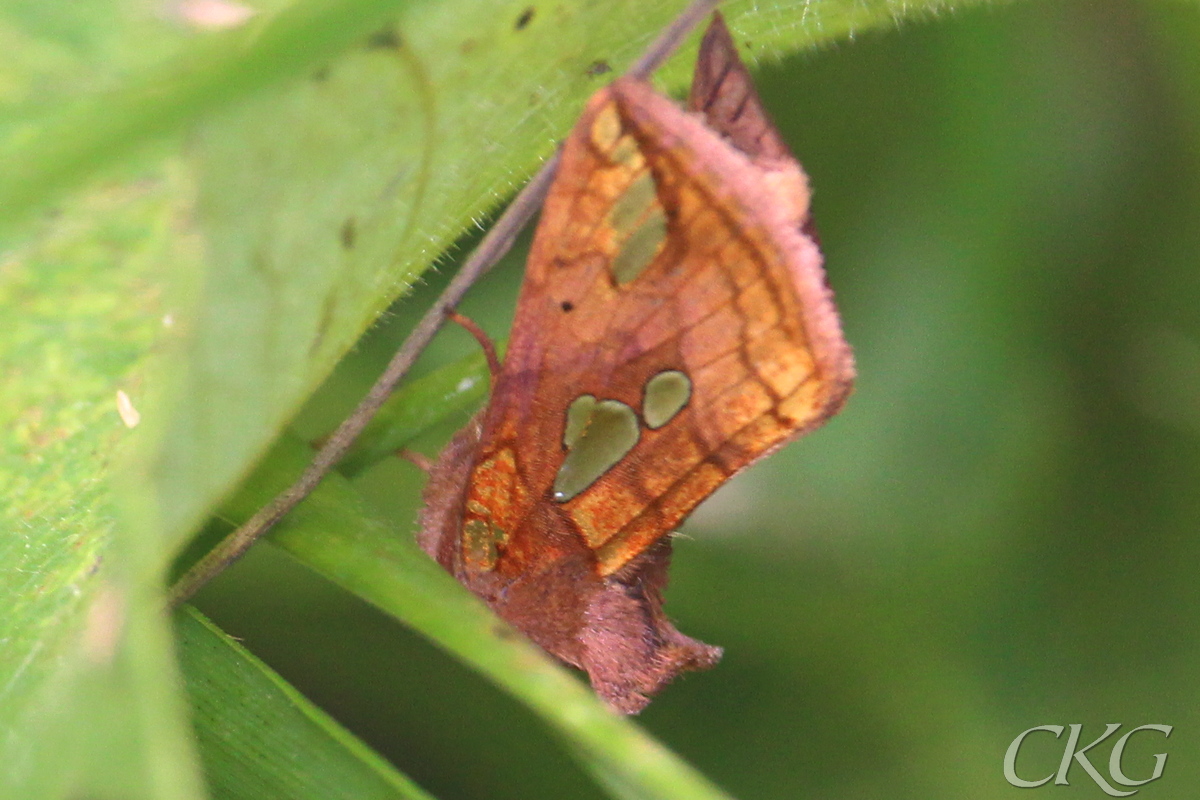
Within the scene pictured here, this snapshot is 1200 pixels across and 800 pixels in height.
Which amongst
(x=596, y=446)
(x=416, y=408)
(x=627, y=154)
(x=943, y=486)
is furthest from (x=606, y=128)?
(x=943, y=486)

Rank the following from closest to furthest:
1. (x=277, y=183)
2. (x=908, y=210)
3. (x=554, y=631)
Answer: (x=277, y=183) → (x=554, y=631) → (x=908, y=210)

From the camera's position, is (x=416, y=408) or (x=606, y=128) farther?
(x=416, y=408)

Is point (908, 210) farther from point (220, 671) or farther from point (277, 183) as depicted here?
point (277, 183)

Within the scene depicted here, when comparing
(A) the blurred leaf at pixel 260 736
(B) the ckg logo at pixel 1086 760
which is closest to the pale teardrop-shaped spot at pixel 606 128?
(A) the blurred leaf at pixel 260 736

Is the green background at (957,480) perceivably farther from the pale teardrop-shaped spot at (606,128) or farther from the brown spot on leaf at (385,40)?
the brown spot on leaf at (385,40)

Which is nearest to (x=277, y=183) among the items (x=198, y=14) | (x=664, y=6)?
(x=198, y=14)

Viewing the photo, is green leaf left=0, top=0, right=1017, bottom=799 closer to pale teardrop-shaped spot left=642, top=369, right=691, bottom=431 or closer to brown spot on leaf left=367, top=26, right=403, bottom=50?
brown spot on leaf left=367, top=26, right=403, bottom=50

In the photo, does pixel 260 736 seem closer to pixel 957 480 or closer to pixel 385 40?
pixel 385 40
